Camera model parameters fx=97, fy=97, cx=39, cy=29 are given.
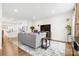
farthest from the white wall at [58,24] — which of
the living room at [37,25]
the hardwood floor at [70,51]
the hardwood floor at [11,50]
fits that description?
the hardwood floor at [11,50]

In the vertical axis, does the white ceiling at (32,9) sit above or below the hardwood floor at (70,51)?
above

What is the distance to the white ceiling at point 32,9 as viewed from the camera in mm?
1447

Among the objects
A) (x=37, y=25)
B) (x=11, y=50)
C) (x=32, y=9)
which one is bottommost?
(x=11, y=50)

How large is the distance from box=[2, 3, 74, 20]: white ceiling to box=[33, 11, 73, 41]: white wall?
0.20ft

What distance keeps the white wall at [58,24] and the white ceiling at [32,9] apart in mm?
62

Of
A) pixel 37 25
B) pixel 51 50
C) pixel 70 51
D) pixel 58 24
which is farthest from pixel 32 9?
pixel 70 51

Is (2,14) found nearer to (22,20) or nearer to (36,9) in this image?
(22,20)

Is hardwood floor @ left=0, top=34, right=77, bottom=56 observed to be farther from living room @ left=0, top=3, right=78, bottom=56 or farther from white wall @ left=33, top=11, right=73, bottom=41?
white wall @ left=33, top=11, right=73, bottom=41

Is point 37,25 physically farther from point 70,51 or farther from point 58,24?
point 70,51

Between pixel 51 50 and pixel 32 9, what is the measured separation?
2.24 ft

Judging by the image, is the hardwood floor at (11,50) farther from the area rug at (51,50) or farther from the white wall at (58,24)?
the white wall at (58,24)

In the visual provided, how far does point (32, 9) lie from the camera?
146 centimetres

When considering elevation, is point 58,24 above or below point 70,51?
above

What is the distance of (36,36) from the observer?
1491 mm
